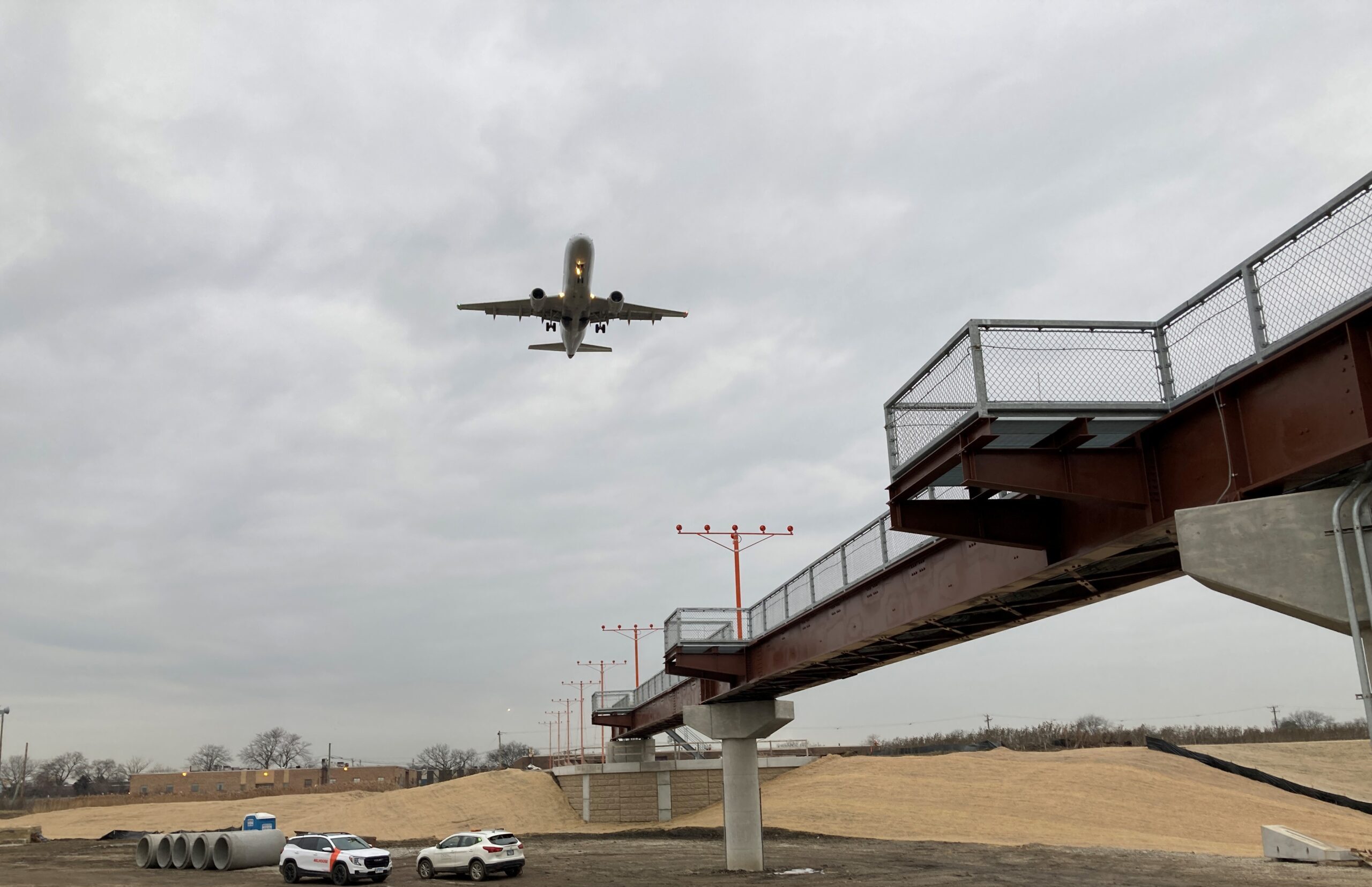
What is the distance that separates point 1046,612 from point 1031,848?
83.3 ft

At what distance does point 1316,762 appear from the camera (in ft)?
242

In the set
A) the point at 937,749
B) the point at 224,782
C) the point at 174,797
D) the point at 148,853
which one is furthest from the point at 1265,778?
the point at 224,782

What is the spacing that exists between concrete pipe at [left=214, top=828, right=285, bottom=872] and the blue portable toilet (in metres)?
0.87

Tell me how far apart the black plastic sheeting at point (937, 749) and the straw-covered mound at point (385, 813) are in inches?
1279

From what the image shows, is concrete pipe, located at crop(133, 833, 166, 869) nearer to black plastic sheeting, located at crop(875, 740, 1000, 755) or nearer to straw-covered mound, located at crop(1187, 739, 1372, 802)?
black plastic sheeting, located at crop(875, 740, 1000, 755)

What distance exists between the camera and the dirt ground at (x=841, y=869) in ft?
107

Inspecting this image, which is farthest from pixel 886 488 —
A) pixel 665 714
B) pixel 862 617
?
pixel 665 714

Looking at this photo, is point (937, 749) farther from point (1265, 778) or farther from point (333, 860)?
point (333, 860)

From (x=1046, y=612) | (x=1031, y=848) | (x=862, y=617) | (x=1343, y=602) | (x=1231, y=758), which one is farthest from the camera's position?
(x=1231, y=758)

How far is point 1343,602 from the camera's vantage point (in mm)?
10602

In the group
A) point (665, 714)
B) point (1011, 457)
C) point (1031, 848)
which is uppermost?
point (1011, 457)

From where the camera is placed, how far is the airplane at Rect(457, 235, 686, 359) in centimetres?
4944

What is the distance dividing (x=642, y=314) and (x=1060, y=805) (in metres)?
35.4

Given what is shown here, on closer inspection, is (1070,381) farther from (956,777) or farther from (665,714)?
(956,777)
